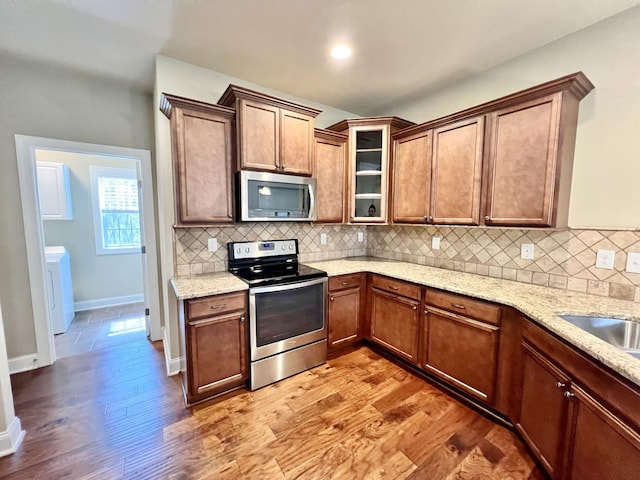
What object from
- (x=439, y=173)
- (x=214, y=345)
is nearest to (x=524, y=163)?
(x=439, y=173)

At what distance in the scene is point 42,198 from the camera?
12.1 ft

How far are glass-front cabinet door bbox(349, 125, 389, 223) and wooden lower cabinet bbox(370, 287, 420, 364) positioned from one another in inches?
33.0

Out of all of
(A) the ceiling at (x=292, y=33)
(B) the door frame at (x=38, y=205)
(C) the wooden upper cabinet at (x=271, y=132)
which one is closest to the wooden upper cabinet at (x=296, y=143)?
(C) the wooden upper cabinet at (x=271, y=132)

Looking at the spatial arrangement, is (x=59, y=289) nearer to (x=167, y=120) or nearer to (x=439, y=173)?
(x=167, y=120)

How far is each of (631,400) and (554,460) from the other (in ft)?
2.13

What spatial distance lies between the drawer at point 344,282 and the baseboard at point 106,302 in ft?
12.3

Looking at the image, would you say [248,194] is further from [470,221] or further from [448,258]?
[448,258]

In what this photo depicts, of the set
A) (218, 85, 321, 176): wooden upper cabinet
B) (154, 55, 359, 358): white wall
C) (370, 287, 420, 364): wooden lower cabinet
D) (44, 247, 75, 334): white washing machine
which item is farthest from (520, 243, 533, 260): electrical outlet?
(44, 247, 75, 334): white washing machine

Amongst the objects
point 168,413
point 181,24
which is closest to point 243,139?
point 181,24

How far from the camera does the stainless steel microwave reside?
2.26 m

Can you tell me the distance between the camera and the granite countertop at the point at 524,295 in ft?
3.69

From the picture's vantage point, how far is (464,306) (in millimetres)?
1982

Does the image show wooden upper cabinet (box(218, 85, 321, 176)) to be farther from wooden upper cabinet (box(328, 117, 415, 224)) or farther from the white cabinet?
the white cabinet

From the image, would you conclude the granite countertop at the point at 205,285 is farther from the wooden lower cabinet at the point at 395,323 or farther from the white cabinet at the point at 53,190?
the white cabinet at the point at 53,190
